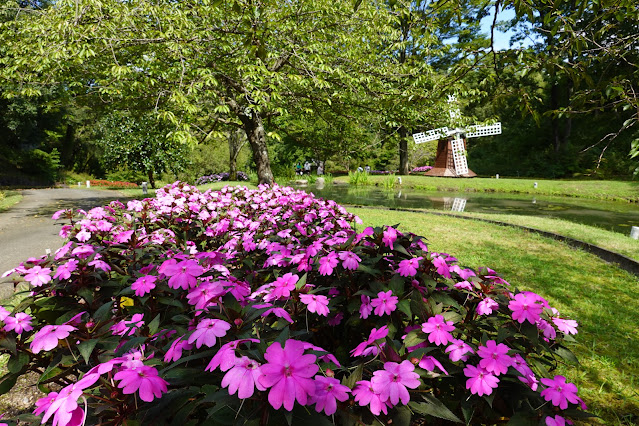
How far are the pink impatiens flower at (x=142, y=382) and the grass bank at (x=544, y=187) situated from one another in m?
24.0

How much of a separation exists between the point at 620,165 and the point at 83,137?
169 feet

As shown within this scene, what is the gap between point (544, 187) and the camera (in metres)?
22.7

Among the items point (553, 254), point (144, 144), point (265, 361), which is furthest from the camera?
point (144, 144)

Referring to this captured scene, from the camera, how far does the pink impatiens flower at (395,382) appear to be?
2.90ft

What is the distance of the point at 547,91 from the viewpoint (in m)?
36.1

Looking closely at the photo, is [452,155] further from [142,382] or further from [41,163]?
[41,163]

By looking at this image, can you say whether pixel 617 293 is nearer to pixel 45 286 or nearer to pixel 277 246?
pixel 277 246

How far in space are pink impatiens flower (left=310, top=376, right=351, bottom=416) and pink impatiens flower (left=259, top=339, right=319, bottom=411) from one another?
4 centimetres

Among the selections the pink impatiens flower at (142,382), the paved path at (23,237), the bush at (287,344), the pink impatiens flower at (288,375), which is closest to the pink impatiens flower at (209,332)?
the bush at (287,344)

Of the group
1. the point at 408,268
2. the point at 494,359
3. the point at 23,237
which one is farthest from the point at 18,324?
the point at 23,237

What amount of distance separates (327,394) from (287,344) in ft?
0.53

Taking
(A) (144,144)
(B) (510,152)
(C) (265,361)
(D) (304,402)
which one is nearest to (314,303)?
(C) (265,361)

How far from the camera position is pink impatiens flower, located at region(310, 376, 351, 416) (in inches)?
31.3

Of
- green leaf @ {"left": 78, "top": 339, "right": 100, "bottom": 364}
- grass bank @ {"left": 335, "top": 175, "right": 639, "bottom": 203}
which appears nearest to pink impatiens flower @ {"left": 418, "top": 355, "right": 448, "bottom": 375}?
green leaf @ {"left": 78, "top": 339, "right": 100, "bottom": 364}
